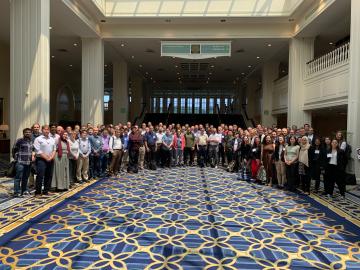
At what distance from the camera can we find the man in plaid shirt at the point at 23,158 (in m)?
5.63

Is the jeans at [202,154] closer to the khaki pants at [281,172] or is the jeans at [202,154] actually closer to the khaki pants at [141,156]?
the khaki pants at [141,156]

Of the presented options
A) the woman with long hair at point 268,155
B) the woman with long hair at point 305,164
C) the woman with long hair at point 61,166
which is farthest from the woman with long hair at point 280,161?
the woman with long hair at point 61,166

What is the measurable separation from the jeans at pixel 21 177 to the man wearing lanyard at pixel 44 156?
0.20 meters

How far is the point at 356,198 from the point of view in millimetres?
6039

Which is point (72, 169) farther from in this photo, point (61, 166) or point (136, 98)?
point (136, 98)

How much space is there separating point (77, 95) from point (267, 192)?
863 inches

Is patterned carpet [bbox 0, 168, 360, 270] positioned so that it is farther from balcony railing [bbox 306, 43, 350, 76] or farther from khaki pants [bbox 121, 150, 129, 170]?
balcony railing [bbox 306, 43, 350, 76]

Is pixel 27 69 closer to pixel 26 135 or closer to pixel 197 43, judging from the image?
pixel 26 135

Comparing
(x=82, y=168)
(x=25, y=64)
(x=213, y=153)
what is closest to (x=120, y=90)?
(x=213, y=153)

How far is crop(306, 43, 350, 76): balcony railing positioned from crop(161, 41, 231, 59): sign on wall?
3.11 metres

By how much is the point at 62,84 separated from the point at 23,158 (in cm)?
1787

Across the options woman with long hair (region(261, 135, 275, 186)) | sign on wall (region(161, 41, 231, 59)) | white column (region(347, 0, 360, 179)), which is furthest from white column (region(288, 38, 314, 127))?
woman with long hair (region(261, 135, 275, 186))

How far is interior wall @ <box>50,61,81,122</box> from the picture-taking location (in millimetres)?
20625

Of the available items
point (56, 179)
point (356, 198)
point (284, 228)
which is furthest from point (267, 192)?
point (56, 179)
